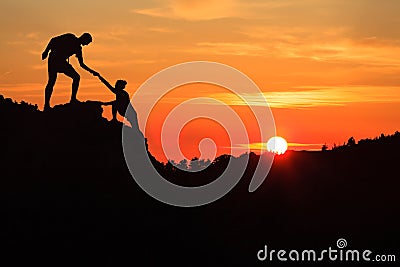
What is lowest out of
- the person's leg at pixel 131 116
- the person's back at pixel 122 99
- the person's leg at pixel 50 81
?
the person's leg at pixel 131 116

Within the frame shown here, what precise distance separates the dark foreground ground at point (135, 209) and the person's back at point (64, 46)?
9.35ft

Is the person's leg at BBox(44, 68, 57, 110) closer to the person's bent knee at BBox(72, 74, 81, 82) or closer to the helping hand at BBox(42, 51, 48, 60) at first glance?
the helping hand at BBox(42, 51, 48, 60)

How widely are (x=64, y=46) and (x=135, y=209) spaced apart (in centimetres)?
686

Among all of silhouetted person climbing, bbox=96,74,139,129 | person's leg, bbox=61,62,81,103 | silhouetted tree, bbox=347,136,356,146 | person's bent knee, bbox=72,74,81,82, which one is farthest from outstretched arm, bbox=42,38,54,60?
silhouetted tree, bbox=347,136,356,146

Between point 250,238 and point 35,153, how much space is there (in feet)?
30.1

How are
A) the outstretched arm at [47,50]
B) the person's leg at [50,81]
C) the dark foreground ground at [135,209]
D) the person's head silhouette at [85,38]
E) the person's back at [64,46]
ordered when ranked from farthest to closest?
the person's leg at [50,81] → the outstretched arm at [47,50] → the person's back at [64,46] → the person's head silhouette at [85,38] → the dark foreground ground at [135,209]

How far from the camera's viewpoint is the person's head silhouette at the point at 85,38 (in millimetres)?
29016

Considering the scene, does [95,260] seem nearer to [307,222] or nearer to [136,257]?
[136,257]

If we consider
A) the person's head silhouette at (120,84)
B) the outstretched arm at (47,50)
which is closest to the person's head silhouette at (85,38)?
the outstretched arm at (47,50)

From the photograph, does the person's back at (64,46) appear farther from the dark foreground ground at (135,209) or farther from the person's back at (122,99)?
the dark foreground ground at (135,209)

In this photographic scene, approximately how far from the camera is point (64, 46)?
29.7m

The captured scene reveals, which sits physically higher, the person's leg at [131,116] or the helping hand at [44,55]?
the helping hand at [44,55]

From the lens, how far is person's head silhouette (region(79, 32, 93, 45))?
95.2 ft

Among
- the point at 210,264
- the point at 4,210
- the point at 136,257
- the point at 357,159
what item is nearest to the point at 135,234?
the point at 136,257
